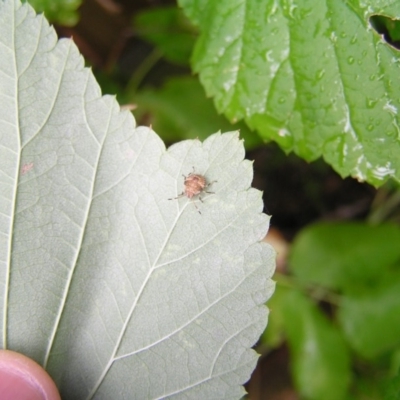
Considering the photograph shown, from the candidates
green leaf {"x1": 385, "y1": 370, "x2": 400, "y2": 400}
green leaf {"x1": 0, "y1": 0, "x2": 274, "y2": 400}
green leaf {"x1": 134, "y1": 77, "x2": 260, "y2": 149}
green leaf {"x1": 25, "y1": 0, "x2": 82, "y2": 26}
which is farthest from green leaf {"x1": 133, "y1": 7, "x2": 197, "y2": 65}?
green leaf {"x1": 385, "y1": 370, "x2": 400, "y2": 400}

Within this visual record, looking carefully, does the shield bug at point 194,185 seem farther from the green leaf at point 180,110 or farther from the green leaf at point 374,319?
the green leaf at point 374,319

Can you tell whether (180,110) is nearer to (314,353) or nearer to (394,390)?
(314,353)

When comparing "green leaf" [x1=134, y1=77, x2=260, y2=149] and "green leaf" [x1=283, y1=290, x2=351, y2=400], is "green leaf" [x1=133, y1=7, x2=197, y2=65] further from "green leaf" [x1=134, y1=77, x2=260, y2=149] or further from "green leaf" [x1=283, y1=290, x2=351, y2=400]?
"green leaf" [x1=283, y1=290, x2=351, y2=400]

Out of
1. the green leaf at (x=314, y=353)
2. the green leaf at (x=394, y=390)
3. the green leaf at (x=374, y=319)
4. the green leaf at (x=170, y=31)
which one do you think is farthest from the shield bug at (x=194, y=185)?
the green leaf at (x=374, y=319)

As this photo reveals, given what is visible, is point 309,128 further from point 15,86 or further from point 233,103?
point 15,86

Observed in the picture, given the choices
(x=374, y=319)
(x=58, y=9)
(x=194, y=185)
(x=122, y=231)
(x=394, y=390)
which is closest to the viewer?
(x=194, y=185)

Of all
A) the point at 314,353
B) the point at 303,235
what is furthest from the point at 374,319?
the point at 303,235
